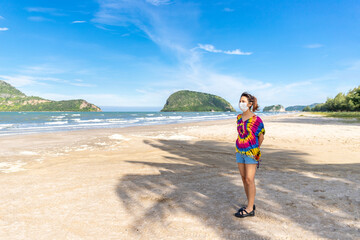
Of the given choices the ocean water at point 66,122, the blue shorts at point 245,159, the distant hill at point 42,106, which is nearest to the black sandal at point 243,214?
the blue shorts at point 245,159

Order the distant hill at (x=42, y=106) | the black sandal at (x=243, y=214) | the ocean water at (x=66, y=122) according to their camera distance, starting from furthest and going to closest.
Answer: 1. the distant hill at (x=42, y=106)
2. the ocean water at (x=66, y=122)
3. the black sandal at (x=243, y=214)

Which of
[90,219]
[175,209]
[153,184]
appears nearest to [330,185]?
[175,209]

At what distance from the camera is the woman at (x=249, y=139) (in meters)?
3.18

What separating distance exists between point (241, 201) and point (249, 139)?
162cm

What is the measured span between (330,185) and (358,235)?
7.19 ft

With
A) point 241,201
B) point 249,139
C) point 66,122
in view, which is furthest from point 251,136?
point 66,122

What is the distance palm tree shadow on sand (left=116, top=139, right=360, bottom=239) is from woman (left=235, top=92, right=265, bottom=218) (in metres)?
0.48

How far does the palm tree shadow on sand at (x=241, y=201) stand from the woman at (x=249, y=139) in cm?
48

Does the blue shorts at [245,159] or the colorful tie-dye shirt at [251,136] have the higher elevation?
the colorful tie-dye shirt at [251,136]

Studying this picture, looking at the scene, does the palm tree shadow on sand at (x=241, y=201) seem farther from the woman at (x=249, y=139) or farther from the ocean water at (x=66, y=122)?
the ocean water at (x=66, y=122)

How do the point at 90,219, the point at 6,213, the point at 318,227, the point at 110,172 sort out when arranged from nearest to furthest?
1. the point at 318,227
2. the point at 90,219
3. the point at 6,213
4. the point at 110,172

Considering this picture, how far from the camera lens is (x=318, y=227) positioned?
3086mm

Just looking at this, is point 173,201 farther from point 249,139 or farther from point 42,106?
point 42,106

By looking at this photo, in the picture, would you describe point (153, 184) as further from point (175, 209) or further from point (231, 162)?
point (231, 162)
